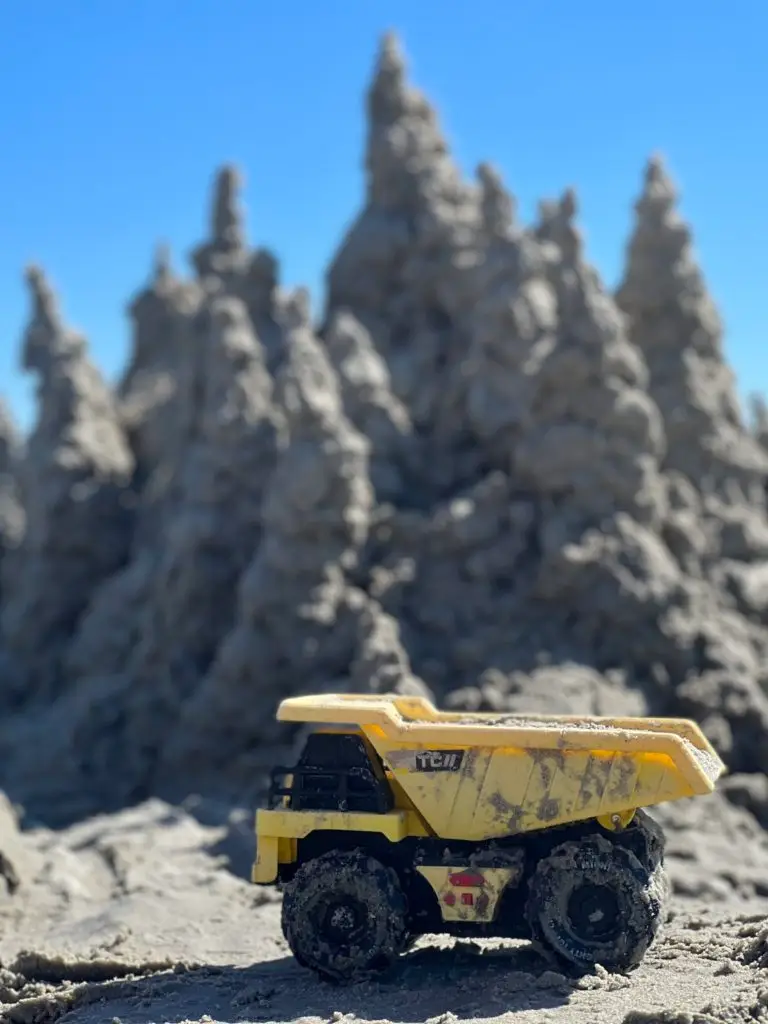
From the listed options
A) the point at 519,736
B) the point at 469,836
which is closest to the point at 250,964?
the point at 469,836

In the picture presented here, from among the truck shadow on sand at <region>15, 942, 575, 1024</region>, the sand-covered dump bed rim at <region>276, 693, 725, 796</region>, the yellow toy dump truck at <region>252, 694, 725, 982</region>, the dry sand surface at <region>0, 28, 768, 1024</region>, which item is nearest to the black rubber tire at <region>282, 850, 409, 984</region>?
the yellow toy dump truck at <region>252, 694, 725, 982</region>

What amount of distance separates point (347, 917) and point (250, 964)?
1.49 meters

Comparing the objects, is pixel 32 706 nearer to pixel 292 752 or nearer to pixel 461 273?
pixel 292 752

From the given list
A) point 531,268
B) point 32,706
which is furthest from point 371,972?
point 32,706

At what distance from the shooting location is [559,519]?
15.8 metres

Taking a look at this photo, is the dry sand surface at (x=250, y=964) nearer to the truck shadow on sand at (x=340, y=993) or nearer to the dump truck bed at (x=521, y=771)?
the truck shadow on sand at (x=340, y=993)

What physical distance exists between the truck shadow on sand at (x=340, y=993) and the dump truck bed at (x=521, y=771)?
33.4 inches

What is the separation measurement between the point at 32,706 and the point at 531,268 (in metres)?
11.0

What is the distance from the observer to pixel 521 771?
22.4 ft

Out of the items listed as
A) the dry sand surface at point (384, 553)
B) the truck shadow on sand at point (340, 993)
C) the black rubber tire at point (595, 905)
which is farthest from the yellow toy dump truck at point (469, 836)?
the dry sand surface at point (384, 553)

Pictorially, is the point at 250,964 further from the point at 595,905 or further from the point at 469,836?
the point at 595,905

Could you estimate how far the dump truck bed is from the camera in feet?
21.9

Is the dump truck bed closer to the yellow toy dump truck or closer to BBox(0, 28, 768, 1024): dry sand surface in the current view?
the yellow toy dump truck

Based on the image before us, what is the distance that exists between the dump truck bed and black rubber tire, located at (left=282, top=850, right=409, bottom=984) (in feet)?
1.56
